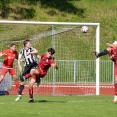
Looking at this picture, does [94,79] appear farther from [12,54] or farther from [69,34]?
[12,54]

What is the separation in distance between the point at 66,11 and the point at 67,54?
20.2 m

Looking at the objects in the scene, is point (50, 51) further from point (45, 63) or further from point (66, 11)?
point (66, 11)

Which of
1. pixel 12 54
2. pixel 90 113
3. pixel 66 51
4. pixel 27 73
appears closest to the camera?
pixel 90 113

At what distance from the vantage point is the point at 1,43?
25891 millimetres

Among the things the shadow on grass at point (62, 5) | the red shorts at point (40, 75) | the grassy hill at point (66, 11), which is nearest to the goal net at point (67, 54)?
the red shorts at point (40, 75)

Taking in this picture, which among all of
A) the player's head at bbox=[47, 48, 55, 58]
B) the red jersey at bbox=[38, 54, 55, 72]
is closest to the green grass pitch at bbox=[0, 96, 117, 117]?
the red jersey at bbox=[38, 54, 55, 72]

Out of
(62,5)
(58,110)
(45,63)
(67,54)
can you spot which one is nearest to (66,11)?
(62,5)

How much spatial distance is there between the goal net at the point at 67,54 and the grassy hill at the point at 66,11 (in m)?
14.7

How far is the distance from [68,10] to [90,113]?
108 feet

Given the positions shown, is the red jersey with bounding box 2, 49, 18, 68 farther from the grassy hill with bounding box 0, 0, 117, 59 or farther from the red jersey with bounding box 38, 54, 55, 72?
the grassy hill with bounding box 0, 0, 117, 59

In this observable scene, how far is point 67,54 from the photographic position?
2673 centimetres

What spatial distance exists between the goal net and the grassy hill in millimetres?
14689

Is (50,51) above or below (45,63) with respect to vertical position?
above

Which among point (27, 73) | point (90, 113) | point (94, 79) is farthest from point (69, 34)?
point (90, 113)
